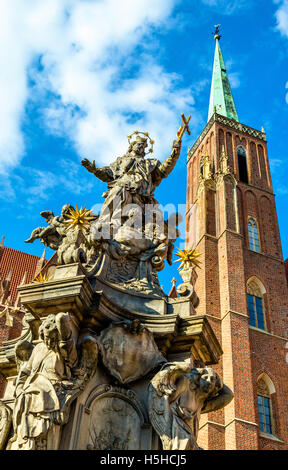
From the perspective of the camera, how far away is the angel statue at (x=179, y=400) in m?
4.65

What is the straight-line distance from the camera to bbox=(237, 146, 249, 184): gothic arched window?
31.6 m

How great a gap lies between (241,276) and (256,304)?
5.14ft

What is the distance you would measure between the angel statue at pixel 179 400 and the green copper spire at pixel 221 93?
3296 centimetres

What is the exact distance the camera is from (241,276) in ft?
79.8

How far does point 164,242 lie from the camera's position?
21.7 feet

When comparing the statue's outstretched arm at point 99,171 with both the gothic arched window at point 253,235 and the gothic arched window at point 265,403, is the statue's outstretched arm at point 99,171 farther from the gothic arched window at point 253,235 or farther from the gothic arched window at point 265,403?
the gothic arched window at point 253,235

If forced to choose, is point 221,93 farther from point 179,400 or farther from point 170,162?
point 179,400

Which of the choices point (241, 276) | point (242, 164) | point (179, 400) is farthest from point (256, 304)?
point (179, 400)

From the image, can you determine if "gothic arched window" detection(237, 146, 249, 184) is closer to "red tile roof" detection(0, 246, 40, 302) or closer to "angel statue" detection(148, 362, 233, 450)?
"red tile roof" detection(0, 246, 40, 302)

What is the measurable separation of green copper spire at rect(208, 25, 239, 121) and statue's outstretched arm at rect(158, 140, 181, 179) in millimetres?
29709

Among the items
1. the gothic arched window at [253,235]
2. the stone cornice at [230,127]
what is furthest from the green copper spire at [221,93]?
the gothic arched window at [253,235]

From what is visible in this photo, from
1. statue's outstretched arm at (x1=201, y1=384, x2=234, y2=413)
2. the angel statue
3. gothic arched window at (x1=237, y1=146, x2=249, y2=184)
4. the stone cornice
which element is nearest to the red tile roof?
gothic arched window at (x1=237, y1=146, x2=249, y2=184)

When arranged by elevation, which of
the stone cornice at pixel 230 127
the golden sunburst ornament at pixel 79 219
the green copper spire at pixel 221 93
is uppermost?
the green copper spire at pixel 221 93
